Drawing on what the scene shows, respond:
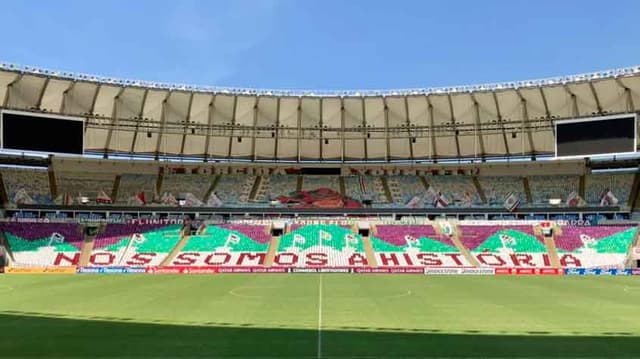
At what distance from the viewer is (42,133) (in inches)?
2235

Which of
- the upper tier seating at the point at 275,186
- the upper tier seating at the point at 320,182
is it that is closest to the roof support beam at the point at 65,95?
the upper tier seating at the point at 275,186

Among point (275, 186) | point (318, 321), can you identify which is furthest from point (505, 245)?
point (318, 321)

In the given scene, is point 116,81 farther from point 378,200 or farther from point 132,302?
point 132,302

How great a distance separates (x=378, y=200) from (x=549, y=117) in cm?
2028

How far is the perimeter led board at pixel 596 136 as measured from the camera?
183 feet

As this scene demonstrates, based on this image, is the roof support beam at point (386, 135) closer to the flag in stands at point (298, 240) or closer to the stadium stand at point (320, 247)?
the stadium stand at point (320, 247)

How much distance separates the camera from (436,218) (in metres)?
65.8

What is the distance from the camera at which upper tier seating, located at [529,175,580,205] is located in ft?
216

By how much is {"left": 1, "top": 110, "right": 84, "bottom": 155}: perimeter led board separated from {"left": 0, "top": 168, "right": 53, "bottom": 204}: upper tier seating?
778 cm

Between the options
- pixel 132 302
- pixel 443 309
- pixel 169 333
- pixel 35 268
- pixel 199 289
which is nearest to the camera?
pixel 169 333

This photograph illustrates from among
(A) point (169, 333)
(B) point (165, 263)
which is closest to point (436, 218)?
(B) point (165, 263)

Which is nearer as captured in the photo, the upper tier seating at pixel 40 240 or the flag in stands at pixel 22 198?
the upper tier seating at pixel 40 240

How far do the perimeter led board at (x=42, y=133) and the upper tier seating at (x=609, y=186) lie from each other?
5321 centimetres

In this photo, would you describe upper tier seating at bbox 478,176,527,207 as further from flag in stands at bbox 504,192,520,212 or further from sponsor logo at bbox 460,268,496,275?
sponsor logo at bbox 460,268,496,275
